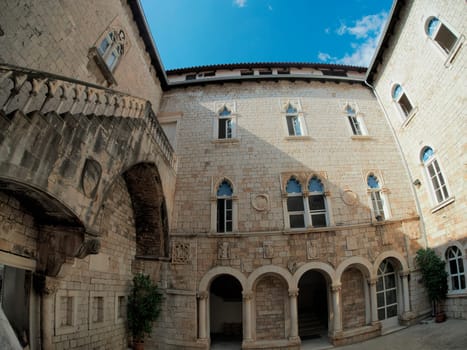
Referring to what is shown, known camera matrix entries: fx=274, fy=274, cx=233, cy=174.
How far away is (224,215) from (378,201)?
5.79 meters

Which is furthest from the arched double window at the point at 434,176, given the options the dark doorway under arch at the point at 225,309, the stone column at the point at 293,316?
the dark doorway under arch at the point at 225,309

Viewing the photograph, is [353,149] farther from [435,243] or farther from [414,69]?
[435,243]

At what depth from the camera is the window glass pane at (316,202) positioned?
10047 mm

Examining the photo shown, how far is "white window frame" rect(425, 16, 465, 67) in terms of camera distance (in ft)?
26.9

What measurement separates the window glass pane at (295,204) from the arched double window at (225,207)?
2138 millimetres

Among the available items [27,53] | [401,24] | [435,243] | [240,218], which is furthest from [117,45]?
[435,243]

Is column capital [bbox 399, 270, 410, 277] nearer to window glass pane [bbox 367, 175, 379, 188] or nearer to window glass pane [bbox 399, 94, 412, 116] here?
window glass pane [bbox 367, 175, 379, 188]

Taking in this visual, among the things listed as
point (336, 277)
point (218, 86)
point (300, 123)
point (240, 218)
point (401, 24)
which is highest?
point (401, 24)

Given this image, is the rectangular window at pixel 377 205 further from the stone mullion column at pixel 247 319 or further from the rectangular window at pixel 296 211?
the stone mullion column at pixel 247 319

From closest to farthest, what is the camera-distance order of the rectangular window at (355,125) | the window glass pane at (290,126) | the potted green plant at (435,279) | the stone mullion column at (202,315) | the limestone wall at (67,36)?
the limestone wall at (67,36) → the stone mullion column at (202,315) → the potted green plant at (435,279) → the window glass pane at (290,126) → the rectangular window at (355,125)

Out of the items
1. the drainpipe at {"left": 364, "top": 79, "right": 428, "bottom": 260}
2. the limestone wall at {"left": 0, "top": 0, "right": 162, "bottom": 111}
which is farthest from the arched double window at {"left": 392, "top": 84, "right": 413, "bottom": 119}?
the limestone wall at {"left": 0, "top": 0, "right": 162, "bottom": 111}

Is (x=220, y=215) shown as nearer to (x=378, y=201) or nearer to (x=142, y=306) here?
(x=142, y=306)

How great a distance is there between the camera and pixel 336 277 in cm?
891

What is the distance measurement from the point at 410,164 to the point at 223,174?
7.30 m
